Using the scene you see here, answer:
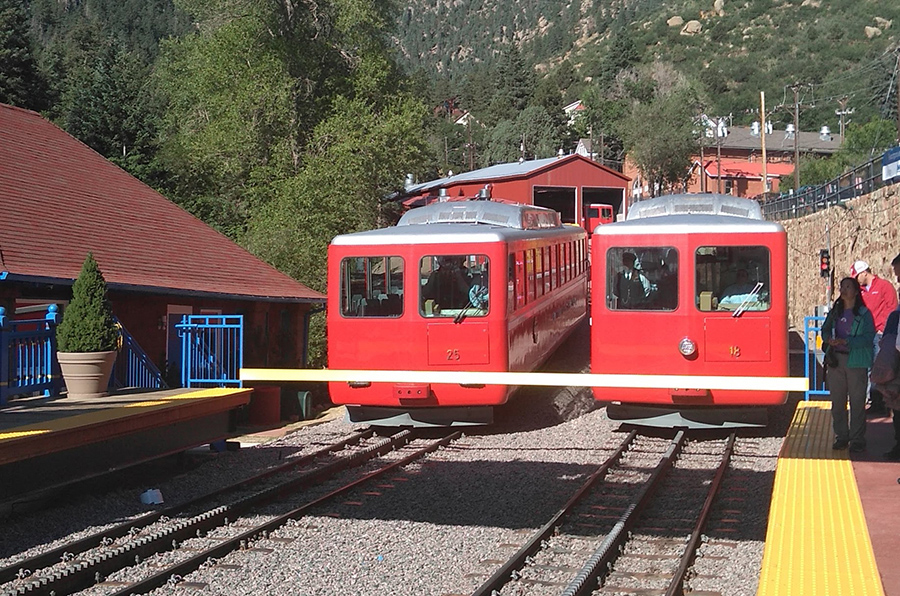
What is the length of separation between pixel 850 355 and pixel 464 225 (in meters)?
6.48

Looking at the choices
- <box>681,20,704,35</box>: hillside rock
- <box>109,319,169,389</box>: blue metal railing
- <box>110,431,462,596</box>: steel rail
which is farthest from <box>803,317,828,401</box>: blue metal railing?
<box>681,20,704,35</box>: hillside rock

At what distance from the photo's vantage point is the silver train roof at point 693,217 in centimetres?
1253

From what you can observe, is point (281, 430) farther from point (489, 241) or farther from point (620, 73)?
point (620, 73)

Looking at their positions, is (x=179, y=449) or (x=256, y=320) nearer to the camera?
Answer: (x=179, y=449)

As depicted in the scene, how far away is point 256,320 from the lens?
21.3 metres

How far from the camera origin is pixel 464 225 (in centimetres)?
1453

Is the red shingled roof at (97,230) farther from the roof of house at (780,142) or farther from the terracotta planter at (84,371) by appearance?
the roof of house at (780,142)

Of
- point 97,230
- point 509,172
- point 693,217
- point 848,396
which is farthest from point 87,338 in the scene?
point 509,172

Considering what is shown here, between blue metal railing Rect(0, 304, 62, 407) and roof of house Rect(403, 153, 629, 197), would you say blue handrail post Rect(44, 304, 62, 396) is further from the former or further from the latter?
roof of house Rect(403, 153, 629, 197)

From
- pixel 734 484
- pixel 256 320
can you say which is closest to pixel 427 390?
pixel 734 484

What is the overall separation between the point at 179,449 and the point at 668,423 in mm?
6332

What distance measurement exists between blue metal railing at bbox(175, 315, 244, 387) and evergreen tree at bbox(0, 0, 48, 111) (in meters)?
30.1

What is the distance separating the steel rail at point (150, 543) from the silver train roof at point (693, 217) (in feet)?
16.2

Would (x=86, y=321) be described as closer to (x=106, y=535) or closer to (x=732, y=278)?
(x=106, y=535)
